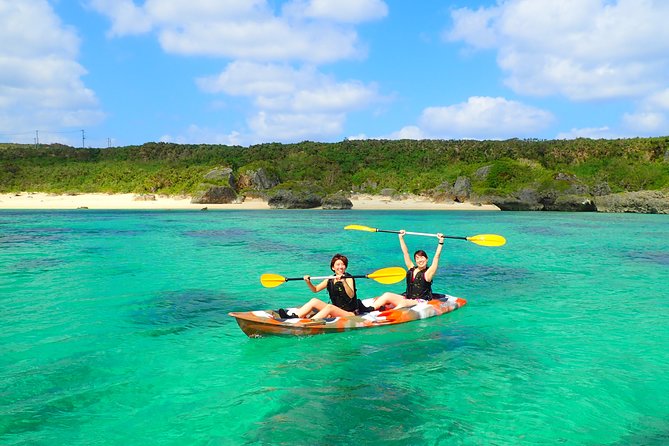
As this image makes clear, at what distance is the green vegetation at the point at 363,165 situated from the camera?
191ft

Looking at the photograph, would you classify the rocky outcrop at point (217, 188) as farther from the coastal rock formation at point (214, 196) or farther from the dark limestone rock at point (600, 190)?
the dark limestone rock at point (600, 190)

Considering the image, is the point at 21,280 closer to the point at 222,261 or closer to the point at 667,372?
the point at 222,261

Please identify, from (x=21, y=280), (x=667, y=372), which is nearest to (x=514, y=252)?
(x=667, y=372)

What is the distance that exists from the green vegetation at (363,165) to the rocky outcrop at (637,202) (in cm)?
436

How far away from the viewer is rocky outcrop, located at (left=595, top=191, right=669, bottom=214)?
149 ft

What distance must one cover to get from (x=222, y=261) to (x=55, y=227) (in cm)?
1846

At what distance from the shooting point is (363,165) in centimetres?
7238

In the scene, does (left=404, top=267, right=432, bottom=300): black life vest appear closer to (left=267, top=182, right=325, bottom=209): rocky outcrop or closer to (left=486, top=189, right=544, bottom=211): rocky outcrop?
(left=486, top=189, right=544, bottom=211): rocky outcrop

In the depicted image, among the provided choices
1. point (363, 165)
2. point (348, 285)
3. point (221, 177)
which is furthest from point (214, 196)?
point (348, 285)

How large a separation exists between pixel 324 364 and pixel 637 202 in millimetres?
47776

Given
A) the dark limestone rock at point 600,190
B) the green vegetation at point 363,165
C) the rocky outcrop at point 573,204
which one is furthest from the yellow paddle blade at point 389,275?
the dark limestone rock at point 600,190

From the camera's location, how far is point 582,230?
29.9 metres

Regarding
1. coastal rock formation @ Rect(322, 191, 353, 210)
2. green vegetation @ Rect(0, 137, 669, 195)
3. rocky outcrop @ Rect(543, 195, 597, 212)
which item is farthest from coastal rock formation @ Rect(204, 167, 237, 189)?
rocky outcrop @ Rect(543, 195, 597, 212)

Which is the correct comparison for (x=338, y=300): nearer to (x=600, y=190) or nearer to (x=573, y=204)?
(x=573, y=204)
